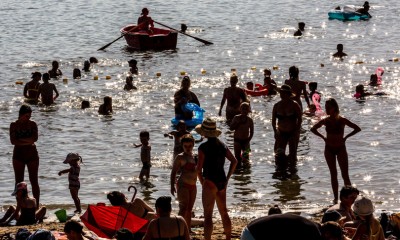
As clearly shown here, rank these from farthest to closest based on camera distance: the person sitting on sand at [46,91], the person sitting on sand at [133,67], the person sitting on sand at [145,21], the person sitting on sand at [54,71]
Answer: the person sitting on sand at [145,21] < the person sitting on sand at [133,67] < the person sitting on sand at [54,71] < the person sitting on sand at [46,91]

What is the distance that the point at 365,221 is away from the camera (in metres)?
11.0

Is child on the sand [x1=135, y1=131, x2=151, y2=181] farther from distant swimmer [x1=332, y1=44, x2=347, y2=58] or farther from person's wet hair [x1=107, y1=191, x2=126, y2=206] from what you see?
distant swimmer [x1=332, y1=44, x2=347, y2=58]

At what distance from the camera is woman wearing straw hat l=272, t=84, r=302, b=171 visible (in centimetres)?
1864

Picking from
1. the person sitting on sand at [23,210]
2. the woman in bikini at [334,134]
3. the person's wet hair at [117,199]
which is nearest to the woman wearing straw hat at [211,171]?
the person's wet hair at [117,199]

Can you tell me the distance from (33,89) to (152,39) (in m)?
10.9

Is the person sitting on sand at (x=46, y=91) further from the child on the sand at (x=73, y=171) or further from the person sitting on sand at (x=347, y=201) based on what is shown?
the person sitting on sand at (x=347, y=201)

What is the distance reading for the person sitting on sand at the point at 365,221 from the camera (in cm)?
1088

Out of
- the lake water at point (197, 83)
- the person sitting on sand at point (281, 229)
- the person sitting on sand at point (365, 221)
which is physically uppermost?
the person sitting on sand at point (281, 229)

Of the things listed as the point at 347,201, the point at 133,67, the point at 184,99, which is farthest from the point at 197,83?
the point at 347,201

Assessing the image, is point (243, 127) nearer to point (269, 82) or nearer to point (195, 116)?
point (195, 116)

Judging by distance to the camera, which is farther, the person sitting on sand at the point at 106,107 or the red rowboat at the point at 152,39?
the red rowboat at the point at 152,39

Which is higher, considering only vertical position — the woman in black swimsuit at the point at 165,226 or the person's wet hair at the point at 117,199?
the woman in black swimsuit at the point at 165,226

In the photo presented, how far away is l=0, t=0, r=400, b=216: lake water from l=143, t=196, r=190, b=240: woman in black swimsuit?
595 cm

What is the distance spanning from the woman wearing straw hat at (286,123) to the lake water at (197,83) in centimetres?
55
